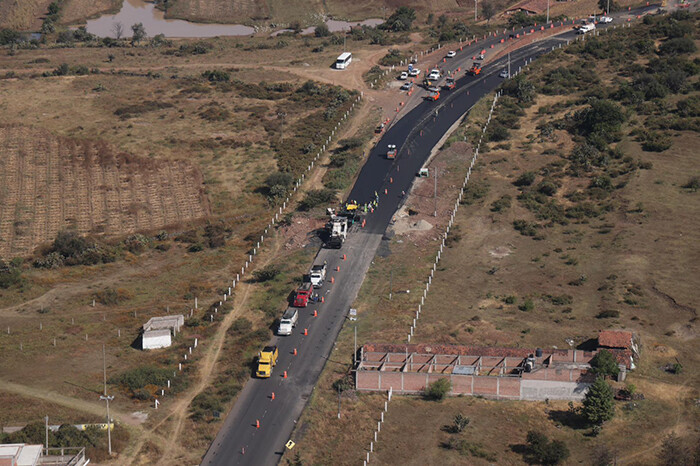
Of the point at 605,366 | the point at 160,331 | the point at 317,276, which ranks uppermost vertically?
the point at 317,276

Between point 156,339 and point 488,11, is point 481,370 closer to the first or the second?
point 156,339

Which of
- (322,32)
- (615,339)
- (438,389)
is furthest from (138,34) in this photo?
(615,339)

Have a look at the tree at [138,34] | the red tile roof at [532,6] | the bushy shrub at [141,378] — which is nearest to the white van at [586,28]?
the red tile roof at [532,6]

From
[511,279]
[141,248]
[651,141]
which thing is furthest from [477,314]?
[651,141]

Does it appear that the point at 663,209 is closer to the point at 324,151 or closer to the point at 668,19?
the point at 324,151

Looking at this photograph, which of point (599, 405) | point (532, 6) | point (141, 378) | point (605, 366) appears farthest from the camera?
point (532, 6)

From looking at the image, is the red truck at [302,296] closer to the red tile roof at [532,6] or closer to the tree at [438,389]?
the tree at [438,389]
